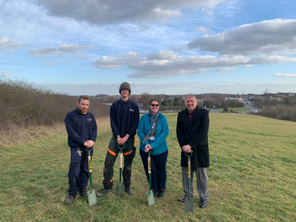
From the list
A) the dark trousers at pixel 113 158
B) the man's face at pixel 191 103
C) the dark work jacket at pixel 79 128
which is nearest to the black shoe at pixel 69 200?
the dark trousers at pixel 113 158

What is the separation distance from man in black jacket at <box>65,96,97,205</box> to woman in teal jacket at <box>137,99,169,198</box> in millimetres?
1163

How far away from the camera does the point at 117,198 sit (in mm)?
4250

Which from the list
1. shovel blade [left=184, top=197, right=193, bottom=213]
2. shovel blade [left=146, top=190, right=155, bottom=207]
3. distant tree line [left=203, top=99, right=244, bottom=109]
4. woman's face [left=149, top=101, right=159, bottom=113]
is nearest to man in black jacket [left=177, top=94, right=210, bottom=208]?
shovel blade [left=184, top=197, right=193, bottom=213]

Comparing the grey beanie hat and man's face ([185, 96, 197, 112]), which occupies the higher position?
the grey beanie hat

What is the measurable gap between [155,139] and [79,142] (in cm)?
164

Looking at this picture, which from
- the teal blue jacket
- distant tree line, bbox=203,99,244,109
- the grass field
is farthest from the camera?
distant tree line, bbox=203,99,244,109

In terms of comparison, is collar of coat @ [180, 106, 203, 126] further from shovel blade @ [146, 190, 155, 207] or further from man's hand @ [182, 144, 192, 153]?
shovel blade @ [146, 190, 155, 207]

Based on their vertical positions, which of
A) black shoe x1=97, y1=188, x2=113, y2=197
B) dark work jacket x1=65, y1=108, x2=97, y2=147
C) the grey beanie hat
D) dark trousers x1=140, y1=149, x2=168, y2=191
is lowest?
black shoe x1=97, y1=188, x2=113, y2=197

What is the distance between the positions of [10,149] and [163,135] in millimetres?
8374

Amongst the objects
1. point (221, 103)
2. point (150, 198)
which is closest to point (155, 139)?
point (150, 198)

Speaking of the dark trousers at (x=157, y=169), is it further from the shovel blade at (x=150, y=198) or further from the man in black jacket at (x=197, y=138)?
the man in black jacket at (x=197, y=138)

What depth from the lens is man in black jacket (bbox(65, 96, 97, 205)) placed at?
401 centimetres

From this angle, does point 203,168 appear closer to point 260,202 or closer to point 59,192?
point 260,202

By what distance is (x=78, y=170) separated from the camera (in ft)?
13.4
